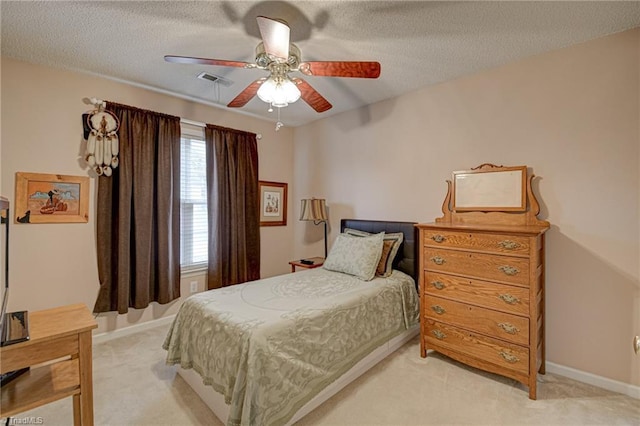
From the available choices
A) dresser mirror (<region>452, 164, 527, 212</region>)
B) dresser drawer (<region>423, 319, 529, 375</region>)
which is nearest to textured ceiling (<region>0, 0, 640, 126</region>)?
dresser mirror (<region>452, 164, 527, 212</region>)

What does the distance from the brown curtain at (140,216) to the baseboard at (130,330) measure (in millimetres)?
267

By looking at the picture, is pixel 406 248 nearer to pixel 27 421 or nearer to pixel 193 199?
pixel 193 199

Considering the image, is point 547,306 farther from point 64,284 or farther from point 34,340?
point 64,284

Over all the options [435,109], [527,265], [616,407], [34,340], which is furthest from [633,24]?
[34,340]

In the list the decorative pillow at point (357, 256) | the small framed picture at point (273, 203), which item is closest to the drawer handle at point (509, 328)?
the decorative pillow at point (357, 256)

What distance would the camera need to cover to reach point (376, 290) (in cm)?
245

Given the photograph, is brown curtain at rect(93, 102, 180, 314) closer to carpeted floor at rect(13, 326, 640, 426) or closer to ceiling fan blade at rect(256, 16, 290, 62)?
carpeted floor at rect(13, 326, 640, 426)

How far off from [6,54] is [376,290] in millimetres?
3622

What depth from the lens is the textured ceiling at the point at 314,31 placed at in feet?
5.91

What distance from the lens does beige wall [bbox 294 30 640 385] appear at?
80.7 inches

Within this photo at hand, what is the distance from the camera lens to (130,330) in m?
2.98

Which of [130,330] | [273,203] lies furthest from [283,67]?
[130,330]

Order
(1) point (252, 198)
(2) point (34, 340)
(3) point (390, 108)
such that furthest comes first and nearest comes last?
(1) point (252, 198) < (3) point (390, 108) < (2) point (34, 340)

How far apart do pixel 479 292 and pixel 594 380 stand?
1.06 metres
